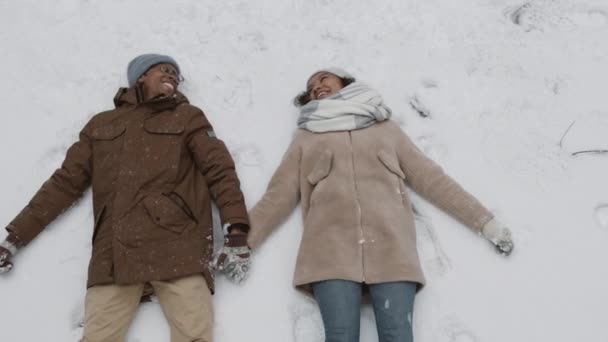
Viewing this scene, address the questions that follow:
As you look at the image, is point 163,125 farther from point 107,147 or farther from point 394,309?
point 394,309

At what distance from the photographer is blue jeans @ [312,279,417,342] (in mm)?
2490

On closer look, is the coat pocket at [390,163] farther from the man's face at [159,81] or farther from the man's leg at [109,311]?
the man's leg at [109,311]

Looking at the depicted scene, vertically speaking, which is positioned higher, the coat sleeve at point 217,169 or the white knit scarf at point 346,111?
the white knit scarf at point 346,111

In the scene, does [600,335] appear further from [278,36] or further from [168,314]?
[278,36]

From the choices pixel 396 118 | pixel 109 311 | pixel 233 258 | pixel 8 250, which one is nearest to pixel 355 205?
pixel 233 258

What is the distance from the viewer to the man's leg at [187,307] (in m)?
2.54

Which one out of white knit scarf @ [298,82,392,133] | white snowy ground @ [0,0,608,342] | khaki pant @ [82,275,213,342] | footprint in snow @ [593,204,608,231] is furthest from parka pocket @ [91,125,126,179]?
footprint in snow @ [593,204,608,231]

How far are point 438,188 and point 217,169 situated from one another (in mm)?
1090

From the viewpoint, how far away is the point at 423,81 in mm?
3502

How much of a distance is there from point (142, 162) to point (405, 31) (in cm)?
188

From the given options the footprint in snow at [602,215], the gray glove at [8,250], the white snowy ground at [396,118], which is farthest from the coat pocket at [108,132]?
the footprint in snow at [602,215]

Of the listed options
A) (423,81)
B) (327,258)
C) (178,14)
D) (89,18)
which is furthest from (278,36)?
(327,258)

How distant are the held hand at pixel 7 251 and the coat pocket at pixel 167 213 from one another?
0.70 meters

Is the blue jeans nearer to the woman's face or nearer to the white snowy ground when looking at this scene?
the white snowy ground
